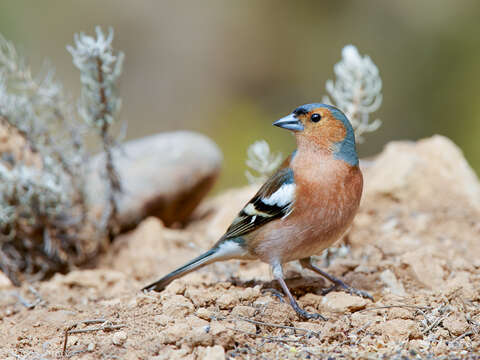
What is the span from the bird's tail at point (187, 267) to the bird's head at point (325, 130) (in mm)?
976

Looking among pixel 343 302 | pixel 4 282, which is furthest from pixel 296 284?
pixel 4 282

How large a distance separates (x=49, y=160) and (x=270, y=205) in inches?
85.3

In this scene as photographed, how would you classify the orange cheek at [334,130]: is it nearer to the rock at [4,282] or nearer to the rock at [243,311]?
the rock at [243,311]

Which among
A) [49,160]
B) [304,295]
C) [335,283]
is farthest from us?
[49,160]

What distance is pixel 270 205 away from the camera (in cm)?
354

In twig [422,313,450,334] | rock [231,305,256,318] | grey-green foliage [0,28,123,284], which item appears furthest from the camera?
grey-green foliage [0,28,123,284]

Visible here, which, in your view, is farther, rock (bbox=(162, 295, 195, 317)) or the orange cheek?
the orange cheek

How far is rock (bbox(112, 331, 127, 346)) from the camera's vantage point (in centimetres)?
290

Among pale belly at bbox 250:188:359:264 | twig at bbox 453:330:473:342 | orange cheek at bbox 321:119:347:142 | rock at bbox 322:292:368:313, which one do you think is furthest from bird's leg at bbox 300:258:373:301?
orange cheek at bbox 321:119:347:142

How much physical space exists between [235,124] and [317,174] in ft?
21.3

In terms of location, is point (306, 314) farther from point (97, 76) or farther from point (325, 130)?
point (97, 76)

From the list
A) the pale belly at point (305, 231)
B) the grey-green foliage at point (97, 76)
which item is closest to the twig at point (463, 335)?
the pale belly at point (305, 231)

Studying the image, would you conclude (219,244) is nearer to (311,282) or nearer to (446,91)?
(311,282)

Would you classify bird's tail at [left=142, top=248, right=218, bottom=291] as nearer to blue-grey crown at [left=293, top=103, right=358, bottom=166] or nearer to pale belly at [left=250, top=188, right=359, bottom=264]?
pale belly at [left=250, top=188, right=359, bottom=264]
